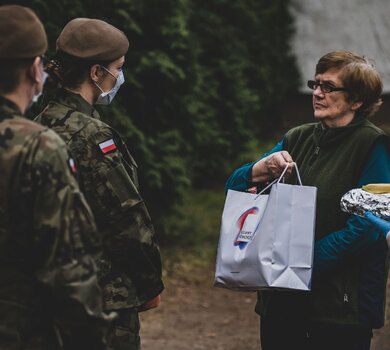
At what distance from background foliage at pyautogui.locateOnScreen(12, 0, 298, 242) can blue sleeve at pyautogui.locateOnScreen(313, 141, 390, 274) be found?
3.67m

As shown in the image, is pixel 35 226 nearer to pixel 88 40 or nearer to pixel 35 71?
pixel 35 71

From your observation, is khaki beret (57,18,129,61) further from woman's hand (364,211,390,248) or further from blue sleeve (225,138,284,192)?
woman's hand (364,211,390,248)

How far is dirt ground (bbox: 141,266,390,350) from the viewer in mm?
6582

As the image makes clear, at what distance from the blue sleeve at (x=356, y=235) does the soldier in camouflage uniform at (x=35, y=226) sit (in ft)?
4.04

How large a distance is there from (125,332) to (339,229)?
101cm

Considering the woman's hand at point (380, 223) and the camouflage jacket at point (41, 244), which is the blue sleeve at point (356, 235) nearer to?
the woman's hand at point (380, 223)

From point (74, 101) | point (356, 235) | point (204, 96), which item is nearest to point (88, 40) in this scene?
point (74, 101)

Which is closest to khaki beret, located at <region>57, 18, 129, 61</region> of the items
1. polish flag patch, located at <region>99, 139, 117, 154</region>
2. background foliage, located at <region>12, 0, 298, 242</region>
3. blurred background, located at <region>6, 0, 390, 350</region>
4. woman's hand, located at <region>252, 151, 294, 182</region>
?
polish flag patch, located at <region>99, 139, 117, 154</region>

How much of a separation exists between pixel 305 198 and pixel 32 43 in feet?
4.61

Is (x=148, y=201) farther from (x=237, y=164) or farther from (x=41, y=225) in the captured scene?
(x=41, y=225)

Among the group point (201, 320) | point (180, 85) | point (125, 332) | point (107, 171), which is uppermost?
point (107, 171)

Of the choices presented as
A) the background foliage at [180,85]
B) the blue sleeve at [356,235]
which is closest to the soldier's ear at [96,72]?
the blue sleeve at [356,235]

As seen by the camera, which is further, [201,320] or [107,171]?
[201,320]

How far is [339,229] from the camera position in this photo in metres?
3.64
